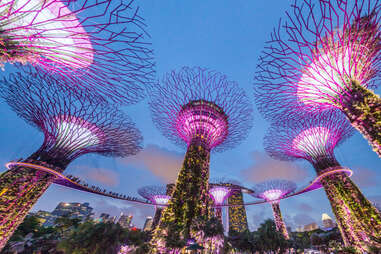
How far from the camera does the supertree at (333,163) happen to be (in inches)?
458

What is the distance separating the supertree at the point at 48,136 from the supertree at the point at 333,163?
16403 mm

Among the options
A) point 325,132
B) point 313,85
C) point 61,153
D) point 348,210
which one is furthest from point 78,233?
point 325,132

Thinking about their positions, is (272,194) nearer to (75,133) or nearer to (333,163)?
(333,163)

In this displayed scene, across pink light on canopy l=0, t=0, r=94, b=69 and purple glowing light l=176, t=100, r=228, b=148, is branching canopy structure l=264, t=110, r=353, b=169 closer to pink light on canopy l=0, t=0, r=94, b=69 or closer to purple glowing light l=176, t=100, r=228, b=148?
purple glowing light l=176, t=100, r=228, b=148

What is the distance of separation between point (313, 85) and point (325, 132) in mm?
9638

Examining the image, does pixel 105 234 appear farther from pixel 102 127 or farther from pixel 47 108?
pixel 47 108

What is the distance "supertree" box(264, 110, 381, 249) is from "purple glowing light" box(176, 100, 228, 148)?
570cm

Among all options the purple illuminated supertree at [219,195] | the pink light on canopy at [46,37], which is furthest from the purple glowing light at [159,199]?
the pink light on canopy at [46,37]

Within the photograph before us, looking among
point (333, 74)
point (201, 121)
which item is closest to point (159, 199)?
point (201, 121)

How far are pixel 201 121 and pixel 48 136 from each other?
45.5ft

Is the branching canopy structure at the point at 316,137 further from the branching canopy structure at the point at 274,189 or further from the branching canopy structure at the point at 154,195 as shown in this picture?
the branching canopy structure at the point at 154,195

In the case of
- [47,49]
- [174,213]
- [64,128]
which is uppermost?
[64,128]

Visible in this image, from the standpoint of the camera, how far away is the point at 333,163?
15289mm

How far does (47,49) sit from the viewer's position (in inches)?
229
